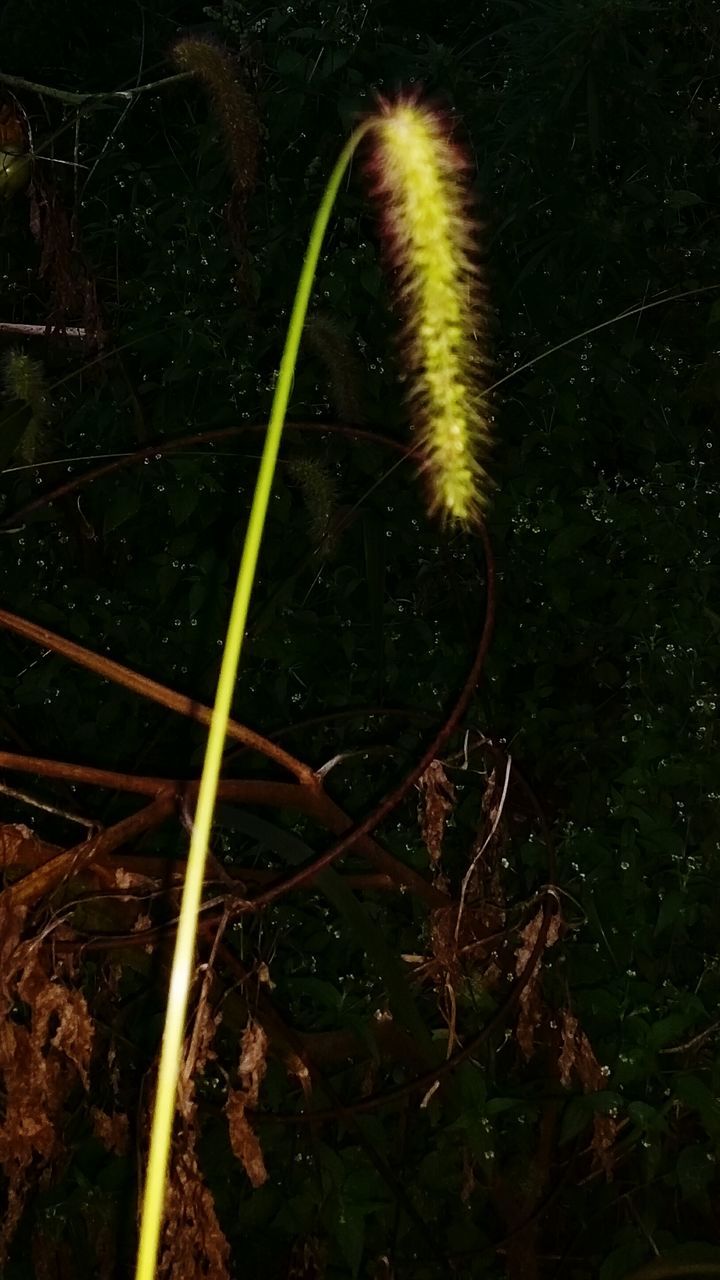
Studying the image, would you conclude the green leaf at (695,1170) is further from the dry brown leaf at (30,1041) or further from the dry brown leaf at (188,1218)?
the dry brown leaf at (30,1041)

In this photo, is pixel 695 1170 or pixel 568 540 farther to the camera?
pixel 568 540

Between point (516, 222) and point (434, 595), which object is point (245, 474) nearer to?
point (434, 595)

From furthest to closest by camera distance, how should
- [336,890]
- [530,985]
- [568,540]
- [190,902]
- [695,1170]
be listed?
[568,540]
[695,1170]
[530,985]
[336,890]
[190,902]

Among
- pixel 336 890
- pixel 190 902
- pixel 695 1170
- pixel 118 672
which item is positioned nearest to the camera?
pixel 190 902

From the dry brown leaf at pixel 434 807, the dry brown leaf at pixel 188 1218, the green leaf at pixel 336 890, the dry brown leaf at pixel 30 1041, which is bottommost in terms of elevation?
the dry brown leaf at pixel 188 1218

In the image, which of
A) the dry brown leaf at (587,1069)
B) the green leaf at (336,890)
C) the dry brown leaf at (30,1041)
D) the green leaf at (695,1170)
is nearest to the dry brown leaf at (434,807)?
the green leaf at (336,890)

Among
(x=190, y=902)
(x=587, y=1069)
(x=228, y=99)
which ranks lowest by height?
(x=587, y=1069)

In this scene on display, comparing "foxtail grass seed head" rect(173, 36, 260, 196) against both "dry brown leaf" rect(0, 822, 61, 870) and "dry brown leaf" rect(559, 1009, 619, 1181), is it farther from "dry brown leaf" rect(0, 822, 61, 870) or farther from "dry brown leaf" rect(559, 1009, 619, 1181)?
"dry brown leaf" rect(559, 1009, 619, 1181)

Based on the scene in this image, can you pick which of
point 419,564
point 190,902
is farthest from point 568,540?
point 190,902

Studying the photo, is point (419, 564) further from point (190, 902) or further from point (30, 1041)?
point (190, 902)
